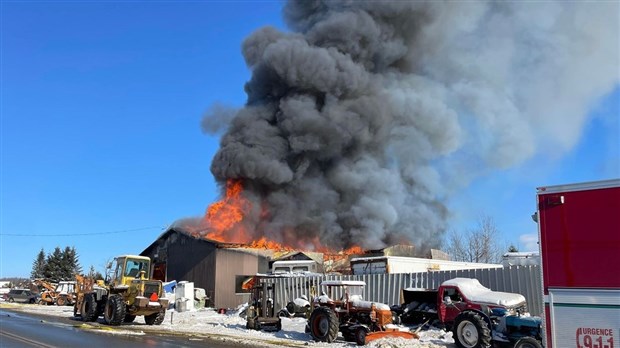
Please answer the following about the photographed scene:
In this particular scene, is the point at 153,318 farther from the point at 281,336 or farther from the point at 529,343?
the point at 529,343

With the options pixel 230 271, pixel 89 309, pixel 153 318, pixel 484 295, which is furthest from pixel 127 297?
pixel 230 271

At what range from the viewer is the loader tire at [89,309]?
20.8 metres

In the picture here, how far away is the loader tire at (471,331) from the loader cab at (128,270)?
12673 millimetres

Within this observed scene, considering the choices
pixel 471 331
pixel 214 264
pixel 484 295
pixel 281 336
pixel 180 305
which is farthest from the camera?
pixel 214 264

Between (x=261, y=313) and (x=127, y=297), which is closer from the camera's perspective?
Result: (x=261, y=313)

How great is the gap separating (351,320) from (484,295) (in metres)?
3.76

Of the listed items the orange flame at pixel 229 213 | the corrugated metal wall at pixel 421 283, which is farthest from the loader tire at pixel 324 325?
the orange flame at pixel 229 213

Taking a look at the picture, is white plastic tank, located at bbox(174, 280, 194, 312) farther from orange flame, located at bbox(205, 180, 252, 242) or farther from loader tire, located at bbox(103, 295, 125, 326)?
loader tire, located at bbox(103, 295, 125, 326)

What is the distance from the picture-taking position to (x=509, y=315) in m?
11.5

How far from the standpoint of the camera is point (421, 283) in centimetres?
1800

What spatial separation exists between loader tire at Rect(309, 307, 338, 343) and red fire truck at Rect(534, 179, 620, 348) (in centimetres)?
870

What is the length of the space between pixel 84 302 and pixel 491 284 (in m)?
16.1

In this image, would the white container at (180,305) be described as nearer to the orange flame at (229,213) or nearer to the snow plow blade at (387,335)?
the orange flame at (229,213)

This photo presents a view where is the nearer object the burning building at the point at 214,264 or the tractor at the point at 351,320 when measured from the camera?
the tractor at the point at 351,320
